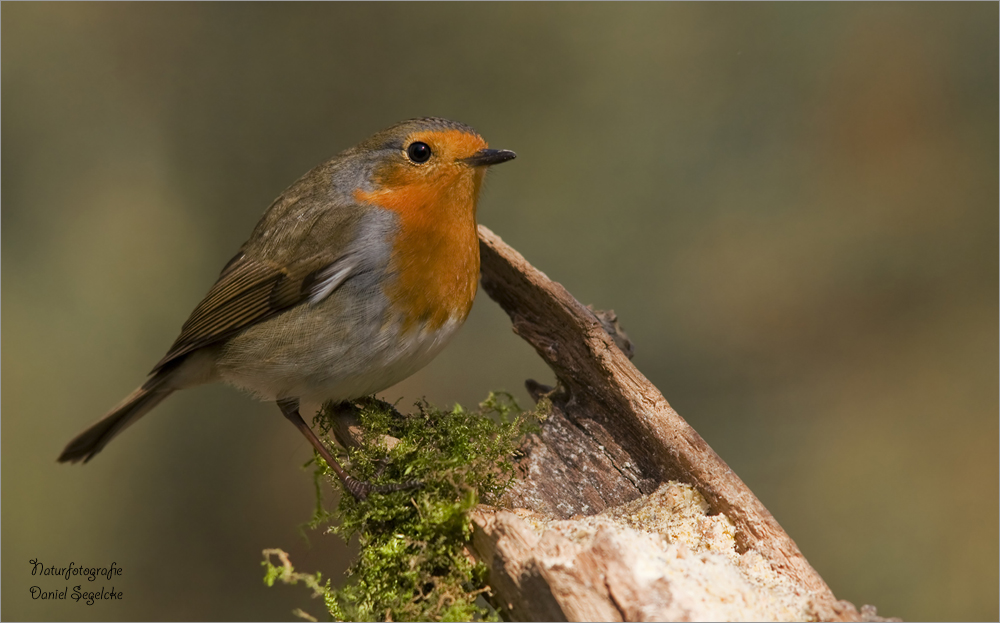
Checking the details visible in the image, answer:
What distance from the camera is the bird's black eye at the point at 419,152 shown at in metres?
3.21

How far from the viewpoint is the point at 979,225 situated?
5.91 metres

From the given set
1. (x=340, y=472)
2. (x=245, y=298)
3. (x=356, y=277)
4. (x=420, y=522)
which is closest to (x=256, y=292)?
(x=245, y=298)

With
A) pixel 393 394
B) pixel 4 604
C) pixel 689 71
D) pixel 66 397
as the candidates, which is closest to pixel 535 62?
pixel 689 71

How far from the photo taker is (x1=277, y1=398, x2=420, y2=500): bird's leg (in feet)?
8.08

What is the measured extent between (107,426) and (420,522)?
98.2 inches

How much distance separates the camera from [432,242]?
3070 millimetres

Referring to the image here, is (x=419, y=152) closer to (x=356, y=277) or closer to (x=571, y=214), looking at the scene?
(x=356, y=277)

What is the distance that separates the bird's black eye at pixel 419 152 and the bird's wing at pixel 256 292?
0.53 metres

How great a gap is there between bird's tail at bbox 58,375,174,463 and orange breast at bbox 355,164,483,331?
167cm

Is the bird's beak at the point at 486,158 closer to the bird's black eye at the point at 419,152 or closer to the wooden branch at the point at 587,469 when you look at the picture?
the bird's black eye at the point at 419,152

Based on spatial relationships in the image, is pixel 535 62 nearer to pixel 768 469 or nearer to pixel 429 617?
pixel 768 469

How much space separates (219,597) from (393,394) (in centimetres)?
209

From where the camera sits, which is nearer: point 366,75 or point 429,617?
point 429,617

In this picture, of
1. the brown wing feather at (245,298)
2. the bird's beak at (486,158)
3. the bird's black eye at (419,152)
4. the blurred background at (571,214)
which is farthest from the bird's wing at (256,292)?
the blurred background at (571,214)
